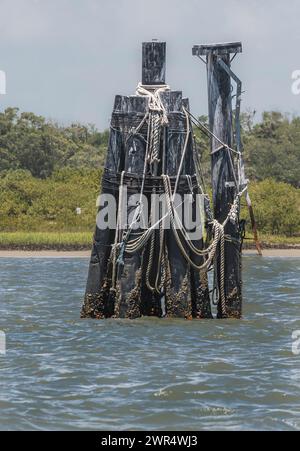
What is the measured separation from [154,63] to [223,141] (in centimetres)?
153

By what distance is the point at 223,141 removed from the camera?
15.6 meters

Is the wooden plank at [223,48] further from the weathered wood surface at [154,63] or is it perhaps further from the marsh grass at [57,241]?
the marsh grass at [57,241]

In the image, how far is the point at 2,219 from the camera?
44.4 m

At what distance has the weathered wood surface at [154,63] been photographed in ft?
50.7

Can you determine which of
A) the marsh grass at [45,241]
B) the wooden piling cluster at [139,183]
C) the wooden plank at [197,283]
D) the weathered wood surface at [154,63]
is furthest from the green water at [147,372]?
the marsh grass at [45,241]

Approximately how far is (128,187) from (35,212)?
3015 centimetres

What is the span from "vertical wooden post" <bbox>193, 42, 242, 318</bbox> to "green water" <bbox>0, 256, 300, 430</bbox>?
106cm

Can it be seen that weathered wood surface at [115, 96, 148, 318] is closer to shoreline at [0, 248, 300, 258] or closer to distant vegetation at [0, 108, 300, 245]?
shoreline at [0, 248, 300, 258]

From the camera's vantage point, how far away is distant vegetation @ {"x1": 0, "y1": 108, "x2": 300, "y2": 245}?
43.6 metres

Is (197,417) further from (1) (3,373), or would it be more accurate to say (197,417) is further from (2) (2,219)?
(2) (2,219)

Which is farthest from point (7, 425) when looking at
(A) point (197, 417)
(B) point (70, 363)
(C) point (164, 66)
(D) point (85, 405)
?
(C) point (164, 66)

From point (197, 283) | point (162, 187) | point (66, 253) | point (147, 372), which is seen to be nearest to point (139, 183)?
point (162, 187)

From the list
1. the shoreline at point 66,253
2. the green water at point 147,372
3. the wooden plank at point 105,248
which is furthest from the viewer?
the shoreline at point 66,253

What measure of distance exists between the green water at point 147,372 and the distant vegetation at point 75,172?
23785 mm
